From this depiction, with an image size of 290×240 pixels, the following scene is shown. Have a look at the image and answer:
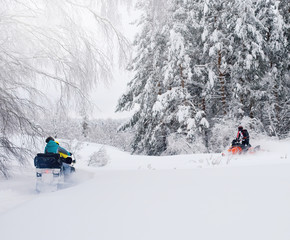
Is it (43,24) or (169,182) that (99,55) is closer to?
(43,24)

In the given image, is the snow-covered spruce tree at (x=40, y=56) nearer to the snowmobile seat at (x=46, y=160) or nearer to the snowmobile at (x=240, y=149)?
the snowmobile seat at (x=46, y=160)

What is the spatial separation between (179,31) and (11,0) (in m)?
10.8

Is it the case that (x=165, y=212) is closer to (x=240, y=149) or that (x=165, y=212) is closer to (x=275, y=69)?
(x=240, y=149)

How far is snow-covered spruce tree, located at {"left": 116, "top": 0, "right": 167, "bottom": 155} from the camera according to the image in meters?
15.9

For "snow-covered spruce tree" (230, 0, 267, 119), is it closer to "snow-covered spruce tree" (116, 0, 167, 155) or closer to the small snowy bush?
"snow-covered spruce tree" (116, 0, 167, 155)

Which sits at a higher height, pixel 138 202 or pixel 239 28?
pixel 239 28

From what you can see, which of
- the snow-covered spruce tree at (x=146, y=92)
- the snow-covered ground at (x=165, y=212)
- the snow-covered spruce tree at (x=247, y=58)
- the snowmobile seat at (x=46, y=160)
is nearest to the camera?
the snow-covered ground at (x=165, y=212)

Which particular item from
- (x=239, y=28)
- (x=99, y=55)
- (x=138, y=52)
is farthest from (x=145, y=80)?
(x=99, y=55)

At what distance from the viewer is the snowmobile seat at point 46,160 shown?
5398 mm

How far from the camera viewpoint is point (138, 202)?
11.0 feet

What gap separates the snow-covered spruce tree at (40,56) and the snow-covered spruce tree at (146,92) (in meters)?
9.59

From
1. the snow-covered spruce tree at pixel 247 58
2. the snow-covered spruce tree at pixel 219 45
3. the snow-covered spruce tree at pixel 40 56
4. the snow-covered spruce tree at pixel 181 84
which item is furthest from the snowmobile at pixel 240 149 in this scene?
the snow-covered spruce tree at pixel 40 56

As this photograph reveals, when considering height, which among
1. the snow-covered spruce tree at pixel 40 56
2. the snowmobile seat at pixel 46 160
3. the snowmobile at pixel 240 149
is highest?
the snow-covered spruce tree at pixel 40 56

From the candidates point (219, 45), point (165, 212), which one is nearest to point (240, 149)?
point (219, 45)
